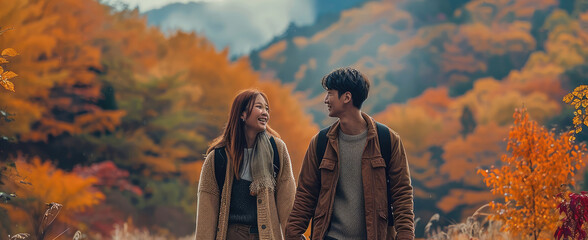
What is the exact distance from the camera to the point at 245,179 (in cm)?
384

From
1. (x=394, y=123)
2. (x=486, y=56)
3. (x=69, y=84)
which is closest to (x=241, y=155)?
(x=69, y=84)

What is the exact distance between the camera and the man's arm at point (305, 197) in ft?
11.0

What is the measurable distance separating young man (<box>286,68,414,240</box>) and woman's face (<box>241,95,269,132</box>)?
20.5 inches

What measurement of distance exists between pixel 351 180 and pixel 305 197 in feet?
0.86

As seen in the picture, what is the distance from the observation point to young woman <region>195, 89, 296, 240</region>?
3748 mm

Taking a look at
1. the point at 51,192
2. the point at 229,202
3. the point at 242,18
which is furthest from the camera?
the point at 242,18

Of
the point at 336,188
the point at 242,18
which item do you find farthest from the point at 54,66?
the point at 242,18

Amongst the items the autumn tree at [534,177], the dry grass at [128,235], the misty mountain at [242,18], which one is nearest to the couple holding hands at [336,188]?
the autumn tree at [534,177]

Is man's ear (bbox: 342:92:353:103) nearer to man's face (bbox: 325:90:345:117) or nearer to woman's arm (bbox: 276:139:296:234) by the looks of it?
man's face (bbox: 325:90:345:117)

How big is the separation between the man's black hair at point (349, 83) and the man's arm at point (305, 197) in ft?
1.03

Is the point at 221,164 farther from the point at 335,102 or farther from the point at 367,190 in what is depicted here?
the point at 367,190

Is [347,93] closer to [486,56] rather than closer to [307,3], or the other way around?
[486,56]

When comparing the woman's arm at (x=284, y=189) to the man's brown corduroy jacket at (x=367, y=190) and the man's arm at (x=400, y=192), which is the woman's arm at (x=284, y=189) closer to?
the man's brown corduroy jacket at (x=367, y=190)

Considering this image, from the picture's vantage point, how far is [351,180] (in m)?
3.30
